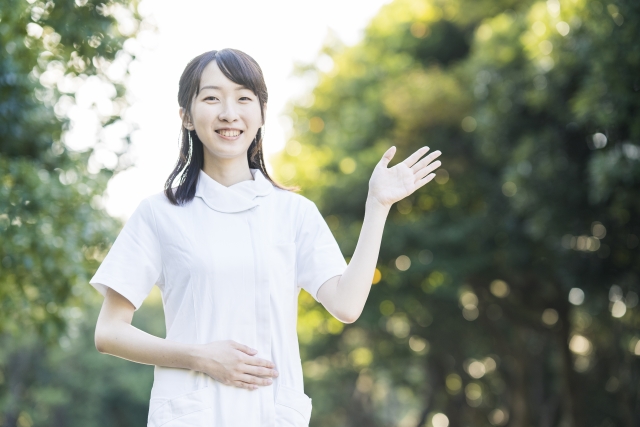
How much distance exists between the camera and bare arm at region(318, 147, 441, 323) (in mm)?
2502

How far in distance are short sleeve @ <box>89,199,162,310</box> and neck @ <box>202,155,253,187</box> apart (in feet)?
0.80

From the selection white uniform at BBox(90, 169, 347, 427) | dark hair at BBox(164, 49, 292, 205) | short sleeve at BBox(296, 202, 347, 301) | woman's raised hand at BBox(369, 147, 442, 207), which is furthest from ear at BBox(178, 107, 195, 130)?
woman's raised hand at BBox(369, 147, 442, 207)

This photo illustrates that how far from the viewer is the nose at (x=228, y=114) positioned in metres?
2.60

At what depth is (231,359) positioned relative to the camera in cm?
238

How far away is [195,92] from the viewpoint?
2.65 m

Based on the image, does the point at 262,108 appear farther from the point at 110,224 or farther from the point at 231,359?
the point at 110,224

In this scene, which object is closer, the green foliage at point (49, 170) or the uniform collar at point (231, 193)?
the uniform collar at point (231, 193)

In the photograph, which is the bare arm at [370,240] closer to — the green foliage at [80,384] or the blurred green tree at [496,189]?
the blurred green tree at [496,189]

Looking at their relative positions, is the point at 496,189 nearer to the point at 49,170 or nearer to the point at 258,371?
the point at 49,170

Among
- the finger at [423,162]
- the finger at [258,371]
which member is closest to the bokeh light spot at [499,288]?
the finger at [423,162]

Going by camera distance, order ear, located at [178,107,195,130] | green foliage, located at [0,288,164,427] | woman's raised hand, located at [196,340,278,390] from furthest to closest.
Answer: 1. green foliage, located at [0,288,164,427]
2. ear, located at [178,107,195,130]
3. woman's raised hand, located at [196,340,278,390]

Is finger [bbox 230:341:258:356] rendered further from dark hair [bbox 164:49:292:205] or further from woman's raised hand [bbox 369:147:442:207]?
woman's raised hand [bbox 369:147:442:207]

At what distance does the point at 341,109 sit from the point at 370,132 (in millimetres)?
3007

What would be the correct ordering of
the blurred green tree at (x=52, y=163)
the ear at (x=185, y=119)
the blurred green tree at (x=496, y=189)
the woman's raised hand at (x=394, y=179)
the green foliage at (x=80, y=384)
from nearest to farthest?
the woman's raised hand at (x=394, y=179), the ear at (x=185, y=119), the blurred green tree at (x=52, y=163), the blurred green tree at (x=496, y=189), the green foliage at (x=80, y=384)
